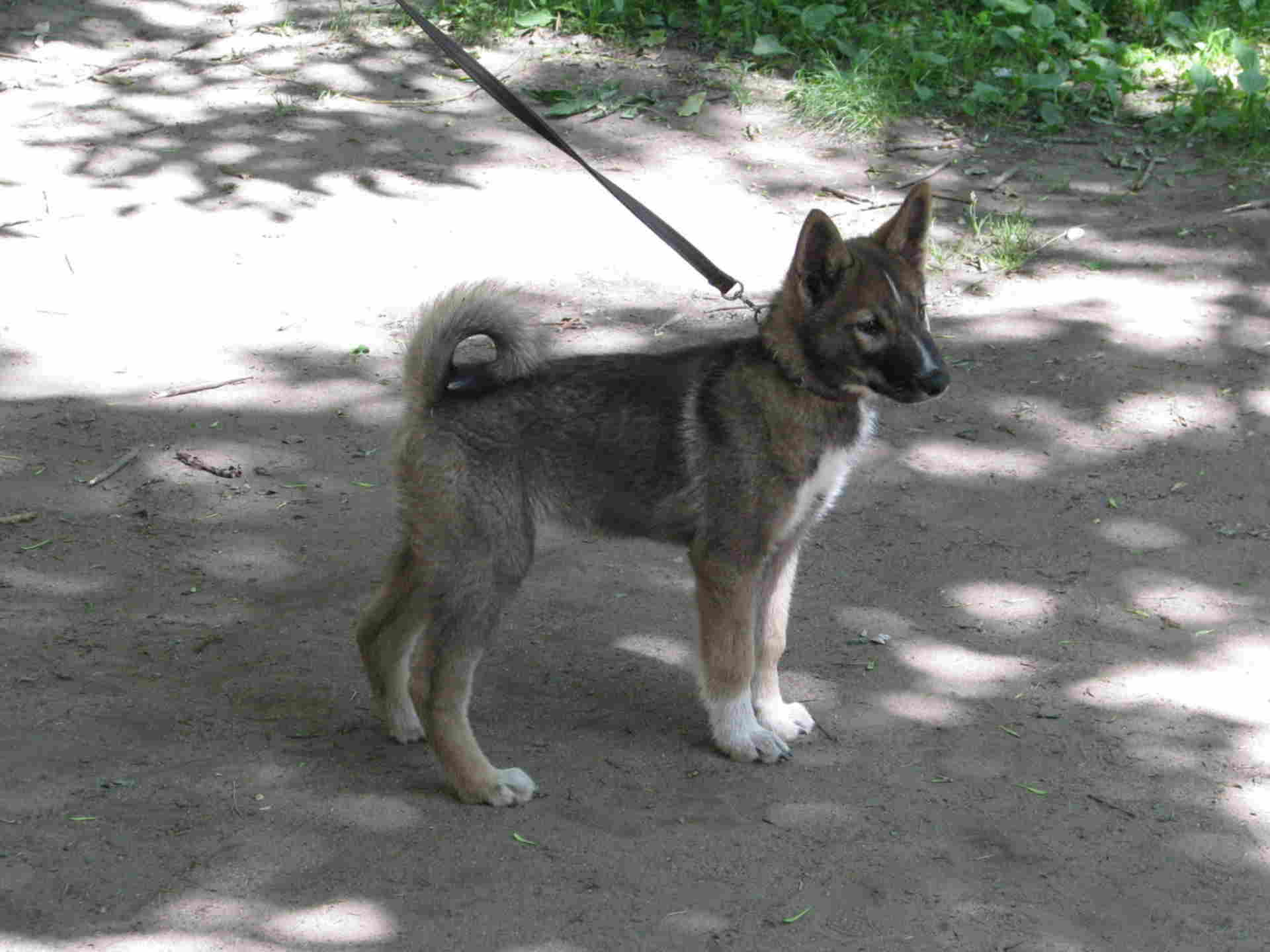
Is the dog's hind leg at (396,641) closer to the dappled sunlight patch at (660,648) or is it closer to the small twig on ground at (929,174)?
the dappled sunlight patch at (660,648)

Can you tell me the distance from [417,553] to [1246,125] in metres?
7.09

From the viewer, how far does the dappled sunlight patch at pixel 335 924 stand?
394 cm

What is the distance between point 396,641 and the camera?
4.84 m

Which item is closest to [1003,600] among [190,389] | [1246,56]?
[190,389]

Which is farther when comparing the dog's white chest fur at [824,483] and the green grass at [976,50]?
the green grass at [976,50]

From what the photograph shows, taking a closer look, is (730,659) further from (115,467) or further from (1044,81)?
(1044,81)

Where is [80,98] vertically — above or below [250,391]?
above

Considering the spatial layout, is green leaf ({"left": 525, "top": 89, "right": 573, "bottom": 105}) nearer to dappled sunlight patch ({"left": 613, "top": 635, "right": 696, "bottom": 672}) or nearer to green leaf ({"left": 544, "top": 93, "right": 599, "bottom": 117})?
green leaf ({"left": 544, "top": 93, "right": 599, "bottom": 117})

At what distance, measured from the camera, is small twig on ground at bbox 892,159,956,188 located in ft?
29.7

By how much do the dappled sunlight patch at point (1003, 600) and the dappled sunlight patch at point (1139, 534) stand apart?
0.56m

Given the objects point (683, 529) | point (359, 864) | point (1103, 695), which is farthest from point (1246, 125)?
point (359, 864)

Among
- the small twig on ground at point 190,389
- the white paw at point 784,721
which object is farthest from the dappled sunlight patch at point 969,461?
the small twig on ground at point 190,389

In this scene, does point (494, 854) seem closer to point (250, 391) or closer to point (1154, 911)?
point (1154, 911)

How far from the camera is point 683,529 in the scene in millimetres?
4797
